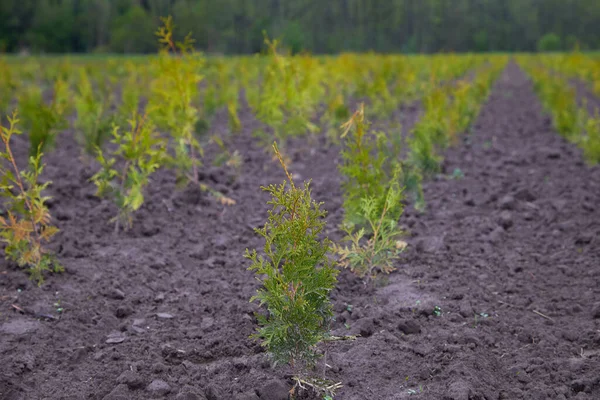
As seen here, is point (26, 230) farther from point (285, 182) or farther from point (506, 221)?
point (506, 221)

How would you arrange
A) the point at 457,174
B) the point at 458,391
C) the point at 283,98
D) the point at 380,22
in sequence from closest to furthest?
the point at 458,391, the point at 457,174, the point at 283,98, the point at 380,22

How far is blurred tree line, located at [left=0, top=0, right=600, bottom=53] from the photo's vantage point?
211 ft

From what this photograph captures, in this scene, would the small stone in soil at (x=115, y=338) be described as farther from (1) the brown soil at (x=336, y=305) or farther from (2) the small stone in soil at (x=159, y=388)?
(2) the small stone in soil at (x=159, y=388)

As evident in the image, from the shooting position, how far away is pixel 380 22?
8344cm

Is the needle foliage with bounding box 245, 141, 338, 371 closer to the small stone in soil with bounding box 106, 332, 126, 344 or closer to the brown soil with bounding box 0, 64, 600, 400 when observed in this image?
the brown soil with bounding box 0, 64, 600, 400

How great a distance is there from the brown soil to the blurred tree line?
55.3 m

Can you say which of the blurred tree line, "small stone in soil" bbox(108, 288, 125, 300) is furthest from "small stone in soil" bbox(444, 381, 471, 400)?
the blurred tree line

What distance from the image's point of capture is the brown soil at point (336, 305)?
115 inches

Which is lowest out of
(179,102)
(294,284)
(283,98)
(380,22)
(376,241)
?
(380,22)

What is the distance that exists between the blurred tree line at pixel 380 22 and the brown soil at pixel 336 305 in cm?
5526

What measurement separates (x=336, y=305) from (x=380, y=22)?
3313 inches

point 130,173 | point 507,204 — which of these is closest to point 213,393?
point 130,173

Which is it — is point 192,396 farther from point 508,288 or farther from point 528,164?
point 528,164

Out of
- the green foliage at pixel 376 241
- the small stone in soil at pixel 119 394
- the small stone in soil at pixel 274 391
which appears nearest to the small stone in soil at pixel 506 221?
the green foliage at pixel 376 241
